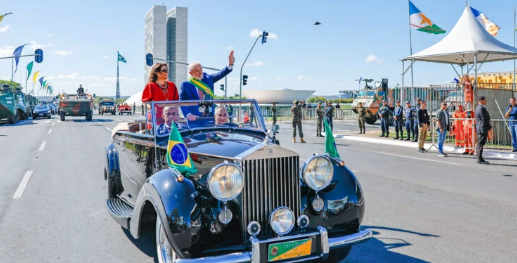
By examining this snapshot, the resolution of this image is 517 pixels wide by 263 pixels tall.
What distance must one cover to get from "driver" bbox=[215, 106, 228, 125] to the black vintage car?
2.42ft

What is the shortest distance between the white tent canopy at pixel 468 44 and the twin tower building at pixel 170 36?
119673 mm

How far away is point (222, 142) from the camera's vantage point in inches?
166

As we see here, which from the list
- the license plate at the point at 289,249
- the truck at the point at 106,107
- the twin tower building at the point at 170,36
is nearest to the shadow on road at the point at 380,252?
the license plate at the point at 289,249

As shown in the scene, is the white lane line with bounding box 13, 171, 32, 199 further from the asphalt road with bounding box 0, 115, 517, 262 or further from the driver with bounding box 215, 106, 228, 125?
the driver with bounding box 215, 106, 228, 125

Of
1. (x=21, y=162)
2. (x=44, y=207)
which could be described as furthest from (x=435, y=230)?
(x=21, y=162)

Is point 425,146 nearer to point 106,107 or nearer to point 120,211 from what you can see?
point 120,211

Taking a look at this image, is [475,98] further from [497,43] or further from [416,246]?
[416,246]

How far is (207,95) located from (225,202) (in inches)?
115

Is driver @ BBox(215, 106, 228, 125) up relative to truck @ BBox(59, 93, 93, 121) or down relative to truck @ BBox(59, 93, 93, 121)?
down

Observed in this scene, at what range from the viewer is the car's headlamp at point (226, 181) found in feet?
11.1

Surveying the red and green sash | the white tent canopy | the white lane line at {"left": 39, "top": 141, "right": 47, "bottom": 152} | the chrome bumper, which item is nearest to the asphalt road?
the chrome bumper

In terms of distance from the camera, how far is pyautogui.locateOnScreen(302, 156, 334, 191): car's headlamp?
382 cm

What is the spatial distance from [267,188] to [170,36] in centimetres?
14799

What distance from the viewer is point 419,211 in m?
6.24
